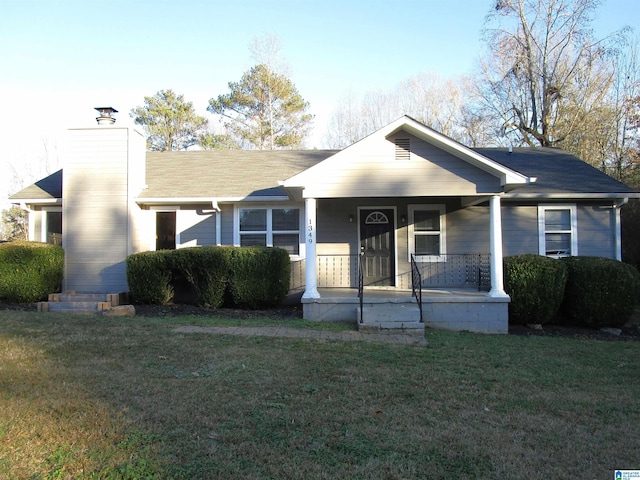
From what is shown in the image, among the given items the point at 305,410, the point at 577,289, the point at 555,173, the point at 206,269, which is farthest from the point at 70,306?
the point at 555,173

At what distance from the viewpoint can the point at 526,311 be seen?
405 inches

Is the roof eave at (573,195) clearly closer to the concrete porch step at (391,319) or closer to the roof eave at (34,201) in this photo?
the concrete porch step at (391,319)

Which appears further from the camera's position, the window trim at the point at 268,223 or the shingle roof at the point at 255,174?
the window trim at the point at 268,223

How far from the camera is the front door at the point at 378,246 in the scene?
504 inches

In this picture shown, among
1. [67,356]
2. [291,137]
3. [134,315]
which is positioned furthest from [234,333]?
[291,137]

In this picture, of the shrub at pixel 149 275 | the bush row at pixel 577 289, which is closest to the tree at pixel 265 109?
the shrub at pixel 149 275

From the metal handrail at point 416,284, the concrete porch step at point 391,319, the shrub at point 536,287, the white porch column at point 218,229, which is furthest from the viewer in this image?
the white porch column at point 218,229

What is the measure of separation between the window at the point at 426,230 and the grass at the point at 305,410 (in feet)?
16.6

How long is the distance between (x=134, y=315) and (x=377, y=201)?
6.46m

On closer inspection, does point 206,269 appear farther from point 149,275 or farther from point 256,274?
point 149,275

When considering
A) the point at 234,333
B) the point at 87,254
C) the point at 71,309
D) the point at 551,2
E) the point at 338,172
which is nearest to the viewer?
the point at 234,333

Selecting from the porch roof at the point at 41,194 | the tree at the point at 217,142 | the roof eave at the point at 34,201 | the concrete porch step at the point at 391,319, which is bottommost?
the concrete porch step at the point at 391,319

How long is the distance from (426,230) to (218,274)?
541 centimetres

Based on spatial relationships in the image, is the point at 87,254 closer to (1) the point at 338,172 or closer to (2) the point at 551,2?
(1) the point at 338,172
